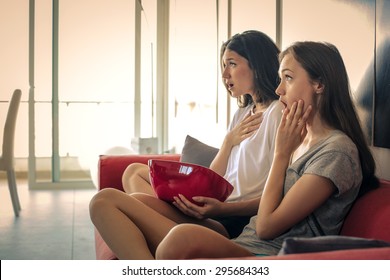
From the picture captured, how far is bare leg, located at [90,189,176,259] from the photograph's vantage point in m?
1.39

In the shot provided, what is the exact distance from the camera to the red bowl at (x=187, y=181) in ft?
4.99

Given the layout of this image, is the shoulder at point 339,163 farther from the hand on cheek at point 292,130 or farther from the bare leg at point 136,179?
the bare leg at point 136,179

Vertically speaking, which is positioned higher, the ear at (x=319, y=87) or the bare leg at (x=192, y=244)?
the ear at (x=319, y=87)

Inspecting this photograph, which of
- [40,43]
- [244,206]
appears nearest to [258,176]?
[244,206]

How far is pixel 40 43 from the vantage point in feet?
14.9

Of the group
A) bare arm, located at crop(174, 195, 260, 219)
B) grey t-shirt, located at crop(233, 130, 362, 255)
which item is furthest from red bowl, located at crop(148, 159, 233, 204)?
grey t-shirt, located at crop(233, 130, 362, 255)

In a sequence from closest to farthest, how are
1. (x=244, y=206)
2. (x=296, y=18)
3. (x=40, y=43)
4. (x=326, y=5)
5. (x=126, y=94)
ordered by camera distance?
(x=244, y=206) → (x=326, y=5) → (x=296, y=18) → (x=40, y=43) → (x=126, y=94)

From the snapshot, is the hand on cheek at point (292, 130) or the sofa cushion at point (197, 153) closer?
the hand on cheek at point (292, 130)

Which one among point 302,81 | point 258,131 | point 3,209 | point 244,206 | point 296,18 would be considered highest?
point 296,18

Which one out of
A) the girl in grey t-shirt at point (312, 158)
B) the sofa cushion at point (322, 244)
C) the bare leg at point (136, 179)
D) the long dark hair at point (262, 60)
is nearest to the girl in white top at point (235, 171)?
the long dark hair at point (262, 60)

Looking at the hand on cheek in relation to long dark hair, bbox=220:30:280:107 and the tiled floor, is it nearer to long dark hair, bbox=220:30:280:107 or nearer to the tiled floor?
long dark hair, bbox=220:30:280:107

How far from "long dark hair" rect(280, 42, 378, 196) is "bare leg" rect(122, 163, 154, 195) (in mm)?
809
